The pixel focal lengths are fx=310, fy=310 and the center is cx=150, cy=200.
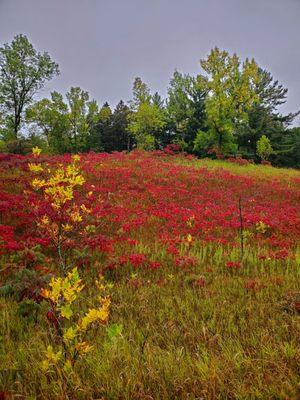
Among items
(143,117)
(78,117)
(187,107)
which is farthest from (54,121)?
(187,107)

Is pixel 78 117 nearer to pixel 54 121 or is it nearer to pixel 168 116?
pixel 54 121

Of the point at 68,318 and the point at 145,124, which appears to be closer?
the point at 68,318

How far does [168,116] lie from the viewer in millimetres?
45000

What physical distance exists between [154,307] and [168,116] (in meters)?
A: 42.9

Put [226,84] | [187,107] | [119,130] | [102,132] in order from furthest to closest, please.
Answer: [102,132], [119,130], [187,107], [226,84]

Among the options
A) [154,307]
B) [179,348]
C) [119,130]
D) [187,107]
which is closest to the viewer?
[179,348]

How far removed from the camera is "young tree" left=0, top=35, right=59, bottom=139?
3294 cm

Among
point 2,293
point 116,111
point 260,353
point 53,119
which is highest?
point 116,111

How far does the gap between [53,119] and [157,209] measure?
33.5m

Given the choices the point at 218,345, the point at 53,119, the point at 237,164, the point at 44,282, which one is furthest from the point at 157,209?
the point at 53,119

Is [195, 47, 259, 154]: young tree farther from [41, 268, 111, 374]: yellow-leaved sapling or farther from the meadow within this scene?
[41, 268, 111, 374]: yellow-leaved sapling

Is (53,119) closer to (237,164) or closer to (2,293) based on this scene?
(237,164)

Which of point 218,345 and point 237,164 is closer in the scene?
point 218,345

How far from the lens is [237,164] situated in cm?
2836
